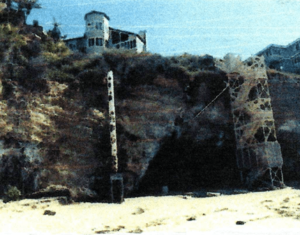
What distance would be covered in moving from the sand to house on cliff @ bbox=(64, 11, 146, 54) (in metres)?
28.9

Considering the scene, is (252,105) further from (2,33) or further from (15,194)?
(2,33)

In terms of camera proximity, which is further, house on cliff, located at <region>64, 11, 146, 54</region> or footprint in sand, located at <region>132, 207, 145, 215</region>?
house on cliff, located at <region>64, 11, 146, 54</region>

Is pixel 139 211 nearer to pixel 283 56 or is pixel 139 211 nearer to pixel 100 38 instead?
pixel 100 38

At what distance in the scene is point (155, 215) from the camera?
513 inches

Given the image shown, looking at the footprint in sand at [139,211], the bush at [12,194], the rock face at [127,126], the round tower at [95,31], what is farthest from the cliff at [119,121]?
the round tower at [95,31]

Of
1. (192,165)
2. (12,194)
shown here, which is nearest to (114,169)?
(12,194)

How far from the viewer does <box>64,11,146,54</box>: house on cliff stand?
39.9m

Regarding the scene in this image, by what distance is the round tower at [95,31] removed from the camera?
3988 cm

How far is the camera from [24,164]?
16062mm

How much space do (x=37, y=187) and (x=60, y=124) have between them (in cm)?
506

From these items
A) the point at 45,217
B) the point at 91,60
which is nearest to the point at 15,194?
the point at 45,217

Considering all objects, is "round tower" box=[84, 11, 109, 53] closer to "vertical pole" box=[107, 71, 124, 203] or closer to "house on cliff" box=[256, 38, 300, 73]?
"vertical pole" box=[107, 71, 124, 203]

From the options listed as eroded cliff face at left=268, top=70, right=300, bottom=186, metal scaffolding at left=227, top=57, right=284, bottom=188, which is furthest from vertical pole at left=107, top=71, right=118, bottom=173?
eroded cliff face at left=268, top=70, right=300, bottom=186

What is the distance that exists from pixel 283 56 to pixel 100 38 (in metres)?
36.0
